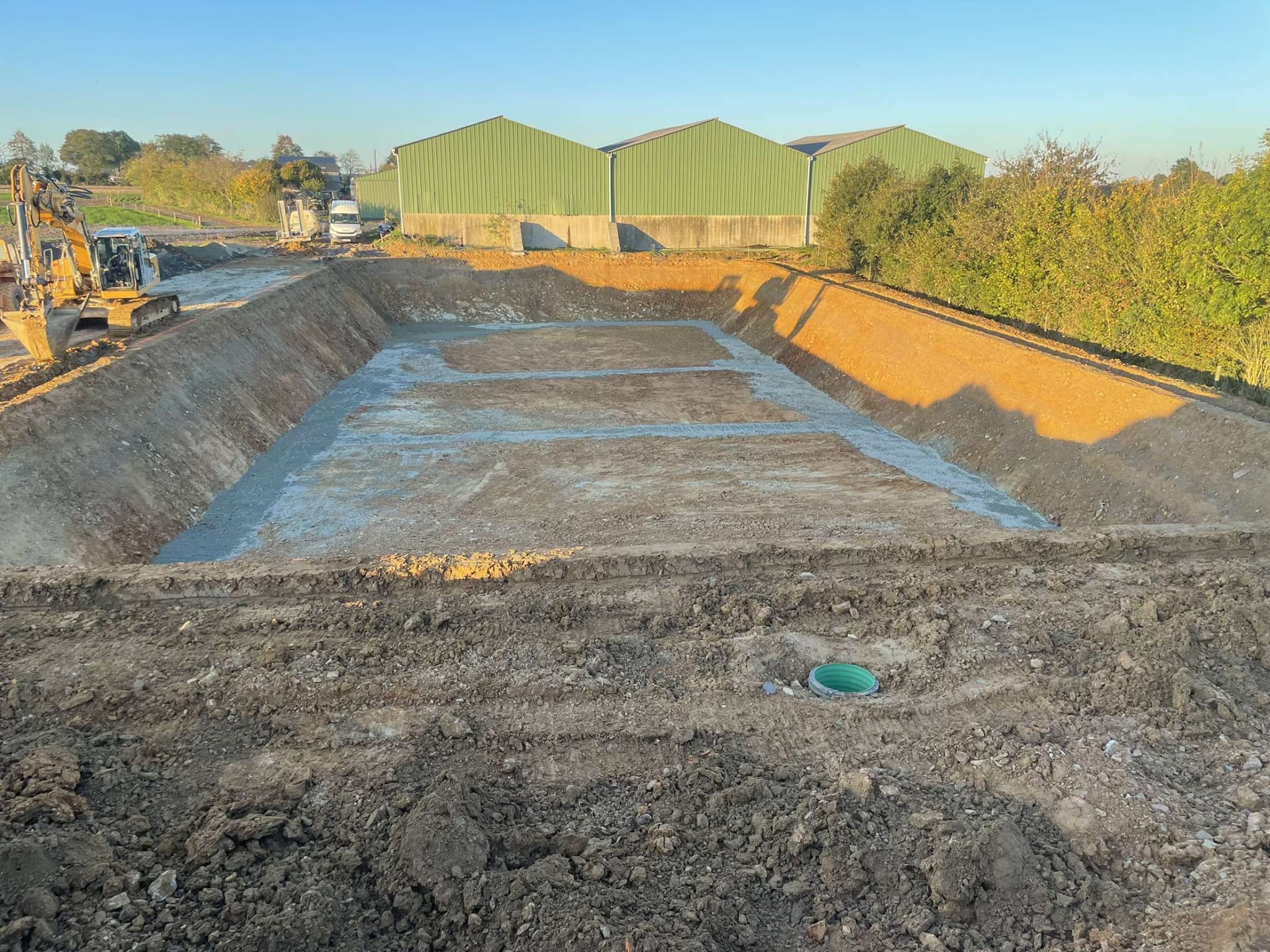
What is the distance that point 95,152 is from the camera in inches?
3720

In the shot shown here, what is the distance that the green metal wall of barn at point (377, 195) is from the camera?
165 feet

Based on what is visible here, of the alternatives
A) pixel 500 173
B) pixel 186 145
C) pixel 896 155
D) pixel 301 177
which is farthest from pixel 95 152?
pixel 896 155

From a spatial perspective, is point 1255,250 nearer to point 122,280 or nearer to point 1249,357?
point 1249,357

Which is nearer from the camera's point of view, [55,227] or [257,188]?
[55,227]

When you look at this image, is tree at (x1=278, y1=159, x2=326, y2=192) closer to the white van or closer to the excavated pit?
the white van

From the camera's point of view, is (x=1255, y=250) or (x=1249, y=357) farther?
(x=1249, y=357)

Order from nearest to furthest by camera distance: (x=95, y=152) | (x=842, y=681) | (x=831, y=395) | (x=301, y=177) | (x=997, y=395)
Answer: (x=842, y=681) < (x=997, y=395) < (x=831, y=395) < (x=301, y=177) < (x=95, y=152)

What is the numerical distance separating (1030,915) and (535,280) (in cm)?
3318

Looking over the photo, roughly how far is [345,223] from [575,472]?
3240 cm

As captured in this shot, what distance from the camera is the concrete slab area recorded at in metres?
12.4

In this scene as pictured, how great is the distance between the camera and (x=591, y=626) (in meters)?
7.95

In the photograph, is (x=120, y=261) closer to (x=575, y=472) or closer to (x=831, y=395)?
(x=575, y=472)

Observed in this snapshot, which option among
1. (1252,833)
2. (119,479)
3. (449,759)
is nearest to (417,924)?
(449,759)

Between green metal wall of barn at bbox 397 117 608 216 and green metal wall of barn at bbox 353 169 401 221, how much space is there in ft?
33.8
